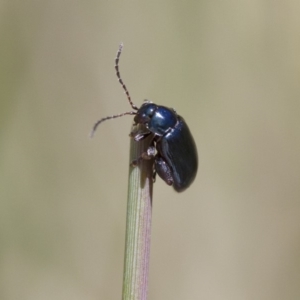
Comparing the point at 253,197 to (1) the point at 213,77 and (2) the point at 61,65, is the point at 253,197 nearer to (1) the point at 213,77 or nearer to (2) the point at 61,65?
(1) the point at 213,77

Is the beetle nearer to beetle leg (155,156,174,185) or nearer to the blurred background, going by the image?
beetle leg (155,156,174,185)

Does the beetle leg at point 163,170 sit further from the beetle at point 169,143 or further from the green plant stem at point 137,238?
the green plant stem at point 137,238

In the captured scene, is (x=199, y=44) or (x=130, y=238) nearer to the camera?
(x=130, y=238)

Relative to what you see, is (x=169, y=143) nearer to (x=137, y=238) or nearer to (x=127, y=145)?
(x=137, y=238)

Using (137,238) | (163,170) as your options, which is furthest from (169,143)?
(137,238)

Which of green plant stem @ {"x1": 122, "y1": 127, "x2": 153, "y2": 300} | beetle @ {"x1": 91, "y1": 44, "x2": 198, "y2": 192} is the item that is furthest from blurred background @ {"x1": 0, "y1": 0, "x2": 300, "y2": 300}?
green plant stem @ {"x1": 122, "y1": 127, "x2": 153, "y2": 300}

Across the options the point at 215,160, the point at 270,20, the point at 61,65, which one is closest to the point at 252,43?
the point at 270,20
